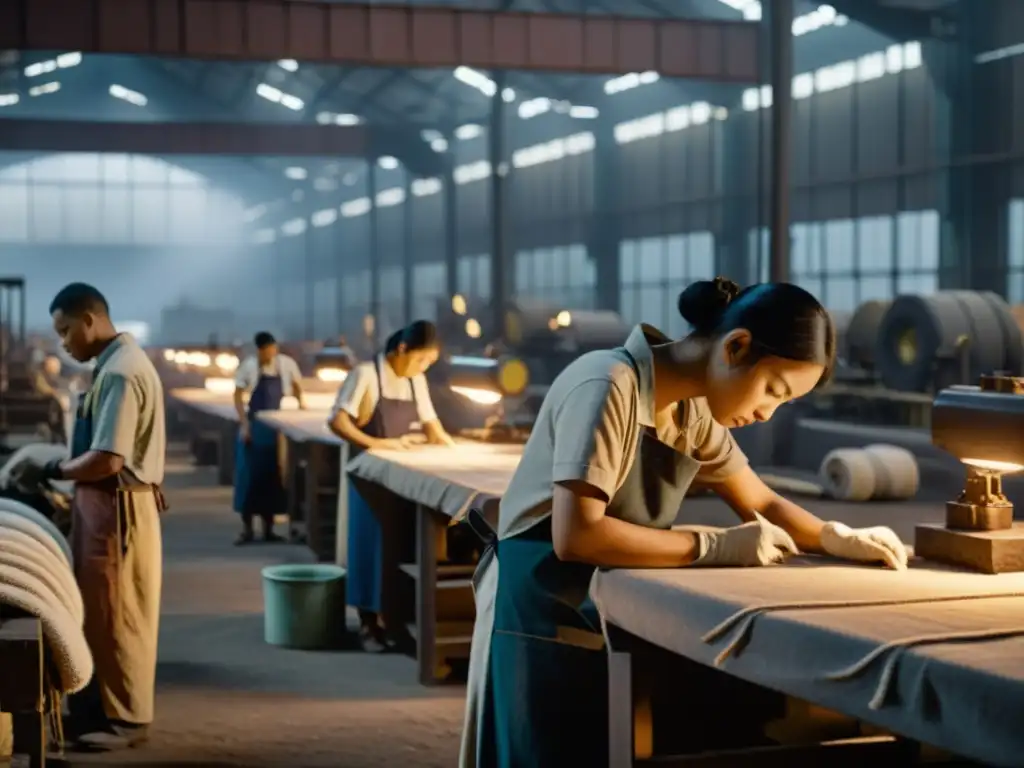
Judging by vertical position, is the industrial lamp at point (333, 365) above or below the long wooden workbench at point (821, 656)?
above

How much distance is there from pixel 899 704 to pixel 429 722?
395 centimetres

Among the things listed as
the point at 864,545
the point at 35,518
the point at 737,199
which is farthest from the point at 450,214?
the point at 864,545

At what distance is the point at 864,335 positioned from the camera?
14.7 meters

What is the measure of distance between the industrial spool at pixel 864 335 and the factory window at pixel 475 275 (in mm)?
17447

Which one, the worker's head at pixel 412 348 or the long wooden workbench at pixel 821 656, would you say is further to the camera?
the worker's head at pixel 412 348

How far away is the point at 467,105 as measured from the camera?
29.9 meters

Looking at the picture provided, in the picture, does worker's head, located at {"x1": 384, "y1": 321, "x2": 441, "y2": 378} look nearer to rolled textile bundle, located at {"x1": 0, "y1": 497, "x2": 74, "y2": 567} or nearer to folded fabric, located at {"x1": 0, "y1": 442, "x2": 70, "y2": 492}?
folded fabric, located at {"x1": 0, "y1": 442, "x2": 70, "y2": 492}

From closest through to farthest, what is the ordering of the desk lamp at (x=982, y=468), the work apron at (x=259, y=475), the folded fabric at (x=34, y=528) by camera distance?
1. the desk lamp at (x=982, y=468)
2. the folded fabric at (x=34, y=528)
3. the work apron at (x=259, y=475)

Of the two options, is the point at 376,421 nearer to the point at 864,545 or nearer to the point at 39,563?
the point at 39,563

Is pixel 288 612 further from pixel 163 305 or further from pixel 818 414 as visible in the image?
pixel 163 305

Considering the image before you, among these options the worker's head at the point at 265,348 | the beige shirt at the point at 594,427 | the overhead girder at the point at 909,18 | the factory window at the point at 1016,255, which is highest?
the overhead girder at the point at 909,18

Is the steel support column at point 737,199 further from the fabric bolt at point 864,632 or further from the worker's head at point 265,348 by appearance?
the fabric bolt at point 864,632

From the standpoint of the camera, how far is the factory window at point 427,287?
35.5m

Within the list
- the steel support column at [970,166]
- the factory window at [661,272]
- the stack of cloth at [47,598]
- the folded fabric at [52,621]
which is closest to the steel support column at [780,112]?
the steel support column at [970,166]
